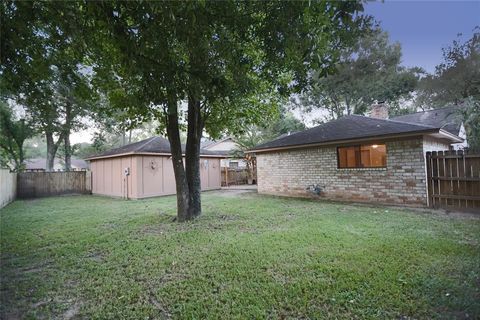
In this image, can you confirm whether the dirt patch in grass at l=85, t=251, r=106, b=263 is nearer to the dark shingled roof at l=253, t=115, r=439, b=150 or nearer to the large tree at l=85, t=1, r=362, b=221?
the large tree at l=85, t=1, r=362, b=221

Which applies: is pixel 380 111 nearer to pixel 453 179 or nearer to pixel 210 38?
pixel 453 179

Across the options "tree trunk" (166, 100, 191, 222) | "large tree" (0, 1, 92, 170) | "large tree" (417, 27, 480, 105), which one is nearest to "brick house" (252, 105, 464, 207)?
"large tree" (417, 27, 480, 105)

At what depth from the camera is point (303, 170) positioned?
34.4 feet

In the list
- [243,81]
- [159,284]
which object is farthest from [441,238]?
[159,284]

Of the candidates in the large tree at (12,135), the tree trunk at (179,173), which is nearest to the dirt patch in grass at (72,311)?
the tree trunk at (179,173)

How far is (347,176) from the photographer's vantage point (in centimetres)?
909

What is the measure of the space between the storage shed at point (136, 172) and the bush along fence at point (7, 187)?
3.75m

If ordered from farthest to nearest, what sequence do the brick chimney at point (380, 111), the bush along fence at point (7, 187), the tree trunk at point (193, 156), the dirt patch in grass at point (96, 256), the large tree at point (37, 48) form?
the brick chimney at point (380, 111) < the bush along fence at point (7, 187) < the tree trunk at point (193, 156) < the dirt patch in grass at point (96, 256) < the large tree at point (37, 48)

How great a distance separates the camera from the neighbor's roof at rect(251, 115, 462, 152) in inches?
296

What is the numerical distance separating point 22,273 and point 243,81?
14.3 ft

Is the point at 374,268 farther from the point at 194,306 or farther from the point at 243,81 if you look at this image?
the point at 243,81

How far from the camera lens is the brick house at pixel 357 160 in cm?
753

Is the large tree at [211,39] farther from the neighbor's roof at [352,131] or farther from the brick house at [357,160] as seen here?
the brick house at [357,160]

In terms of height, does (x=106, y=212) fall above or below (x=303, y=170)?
below
